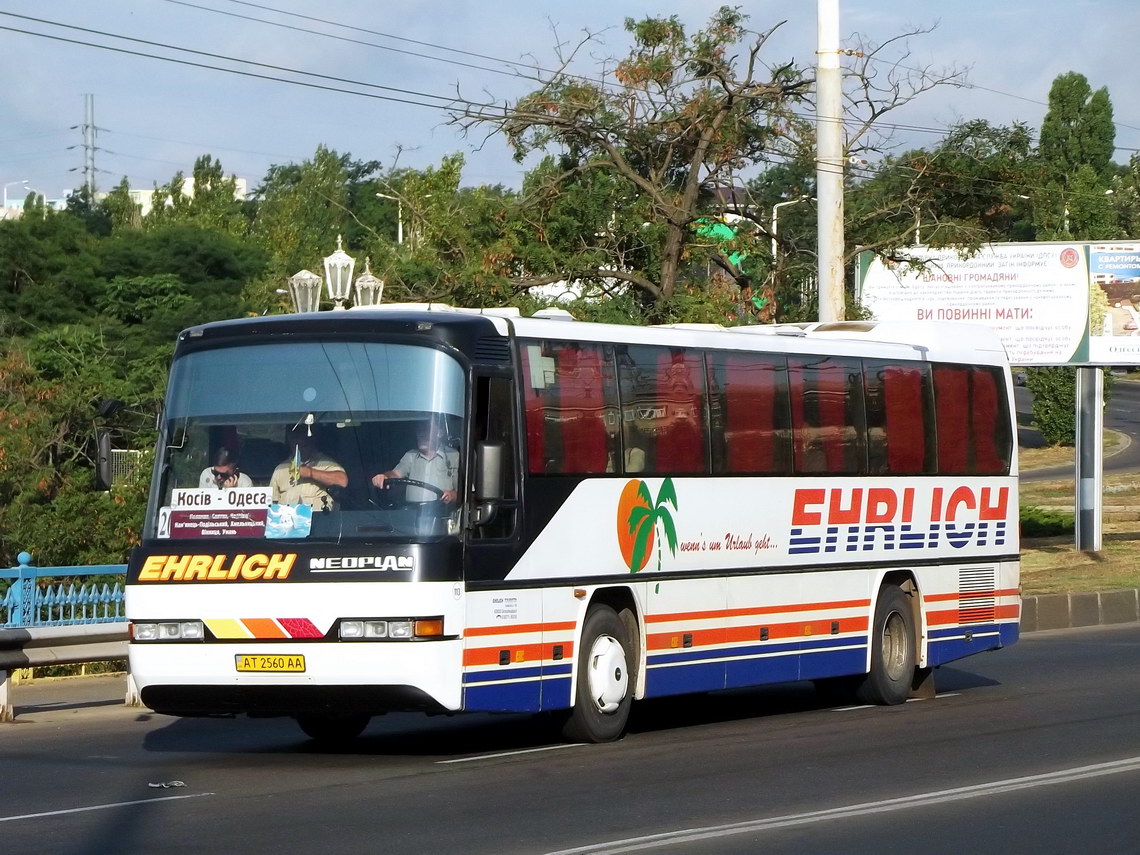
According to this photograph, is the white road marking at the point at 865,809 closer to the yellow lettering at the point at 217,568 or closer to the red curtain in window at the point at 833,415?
the yellow lettering at the point at 217,568

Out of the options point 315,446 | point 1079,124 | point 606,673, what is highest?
point 1079,124

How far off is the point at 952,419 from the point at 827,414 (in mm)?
2230

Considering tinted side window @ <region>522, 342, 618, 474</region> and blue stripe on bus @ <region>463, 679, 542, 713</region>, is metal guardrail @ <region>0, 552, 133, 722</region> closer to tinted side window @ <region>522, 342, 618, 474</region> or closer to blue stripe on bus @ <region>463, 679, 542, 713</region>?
blue stripe on bus @ <region>463, 679, 542, 713</region>

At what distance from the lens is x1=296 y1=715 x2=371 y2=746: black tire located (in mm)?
13453

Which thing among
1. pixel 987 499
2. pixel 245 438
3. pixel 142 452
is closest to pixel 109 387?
pixel 142 452

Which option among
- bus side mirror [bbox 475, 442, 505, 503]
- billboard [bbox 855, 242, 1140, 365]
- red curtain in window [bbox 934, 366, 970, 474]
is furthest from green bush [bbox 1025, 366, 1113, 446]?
bus side mirror [bbox 475, 442, 505, 503]

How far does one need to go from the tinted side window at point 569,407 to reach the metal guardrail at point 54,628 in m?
4.82

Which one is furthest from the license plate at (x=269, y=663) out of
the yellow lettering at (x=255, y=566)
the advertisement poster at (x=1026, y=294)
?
the advertisement poster at (x=1026, y=294)

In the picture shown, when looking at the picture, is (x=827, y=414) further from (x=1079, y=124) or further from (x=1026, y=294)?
(x=1079, y=124)

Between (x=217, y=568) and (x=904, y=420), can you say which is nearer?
(x=217, y=568)

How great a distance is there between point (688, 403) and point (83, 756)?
16.9 feet

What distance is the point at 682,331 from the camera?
14312 millimetres

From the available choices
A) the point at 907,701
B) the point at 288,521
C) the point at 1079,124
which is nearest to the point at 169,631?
the point at 288,521

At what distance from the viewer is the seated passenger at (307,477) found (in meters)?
11.6
